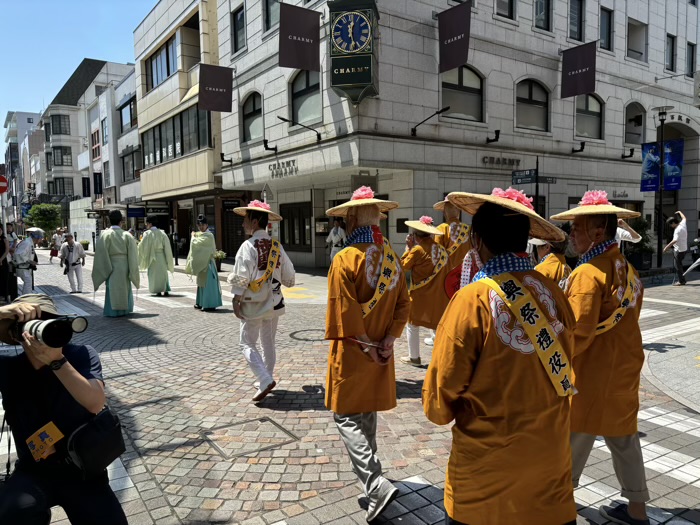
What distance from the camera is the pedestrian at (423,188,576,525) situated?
1.89 meters

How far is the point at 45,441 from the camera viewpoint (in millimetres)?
2082

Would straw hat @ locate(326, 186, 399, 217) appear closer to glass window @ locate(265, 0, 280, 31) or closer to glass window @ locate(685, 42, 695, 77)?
glass window @ locate(265, 0, 280, 31)

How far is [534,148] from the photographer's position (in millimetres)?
17969

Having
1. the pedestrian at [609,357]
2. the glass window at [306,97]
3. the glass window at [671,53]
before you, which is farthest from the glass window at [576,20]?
the pedestrian at [609,357]

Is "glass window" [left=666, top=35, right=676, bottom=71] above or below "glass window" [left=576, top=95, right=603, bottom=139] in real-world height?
above

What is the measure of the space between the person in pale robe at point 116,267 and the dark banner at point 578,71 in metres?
16.0

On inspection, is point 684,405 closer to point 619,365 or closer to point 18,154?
point 619,365

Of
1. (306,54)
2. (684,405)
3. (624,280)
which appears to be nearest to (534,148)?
(306,54)

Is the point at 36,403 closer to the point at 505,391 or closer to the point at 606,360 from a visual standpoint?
the point at 505,391

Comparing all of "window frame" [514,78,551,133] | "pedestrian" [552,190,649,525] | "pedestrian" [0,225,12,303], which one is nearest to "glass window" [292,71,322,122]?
"window frame" [514,78,551,133]

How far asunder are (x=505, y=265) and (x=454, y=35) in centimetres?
1446

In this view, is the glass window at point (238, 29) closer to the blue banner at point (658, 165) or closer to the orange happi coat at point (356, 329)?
the blue banner at point (658, 165)

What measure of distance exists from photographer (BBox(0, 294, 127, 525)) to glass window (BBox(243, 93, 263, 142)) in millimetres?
17790

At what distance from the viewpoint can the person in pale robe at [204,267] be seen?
406 inches
